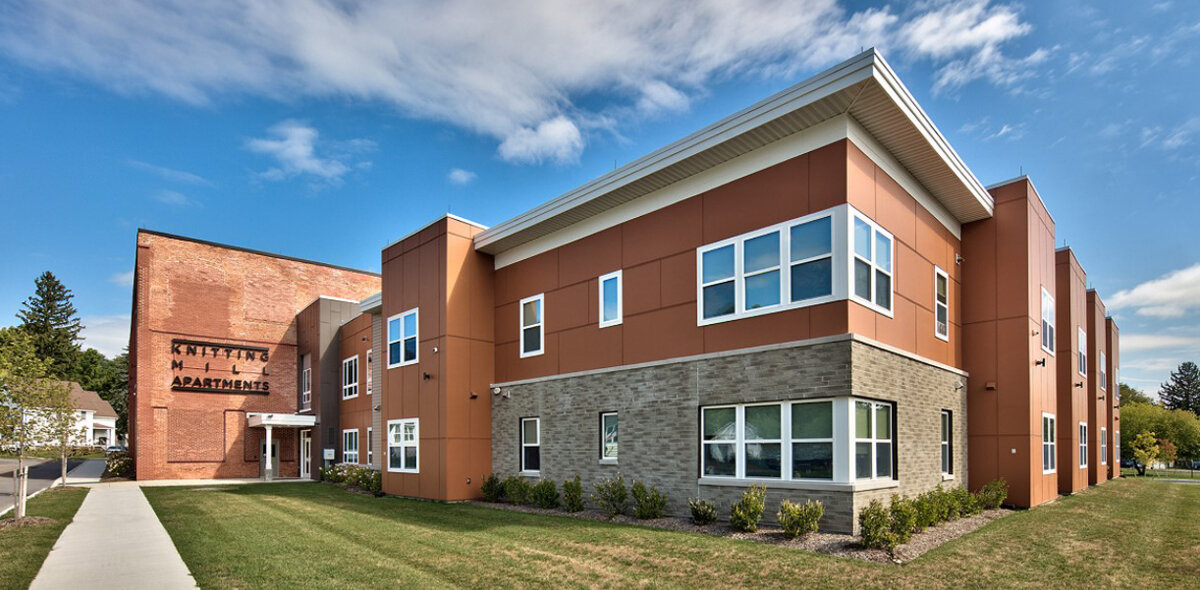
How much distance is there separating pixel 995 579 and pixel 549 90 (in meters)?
13.8

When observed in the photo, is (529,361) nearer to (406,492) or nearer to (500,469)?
(500,469)

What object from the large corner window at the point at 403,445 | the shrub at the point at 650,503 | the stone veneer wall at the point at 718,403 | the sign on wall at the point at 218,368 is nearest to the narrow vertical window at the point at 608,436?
the stone veneer wall at the point at 718,403

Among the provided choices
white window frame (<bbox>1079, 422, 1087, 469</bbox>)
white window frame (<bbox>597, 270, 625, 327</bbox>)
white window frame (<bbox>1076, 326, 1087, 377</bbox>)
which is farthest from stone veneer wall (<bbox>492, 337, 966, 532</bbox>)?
white window frame (<bbox>1076, 326, 1087, 377</bbox>)

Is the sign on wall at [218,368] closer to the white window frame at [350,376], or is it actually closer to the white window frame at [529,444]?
the white window frame at [350,376]

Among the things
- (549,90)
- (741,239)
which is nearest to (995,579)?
(741,239)

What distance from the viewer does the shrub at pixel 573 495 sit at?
15.0m

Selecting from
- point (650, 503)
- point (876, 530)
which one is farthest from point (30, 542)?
point (876, 530)

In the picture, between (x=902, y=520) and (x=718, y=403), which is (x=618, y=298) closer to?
(x=718, y=403)

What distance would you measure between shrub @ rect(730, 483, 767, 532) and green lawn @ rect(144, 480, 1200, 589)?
858mm

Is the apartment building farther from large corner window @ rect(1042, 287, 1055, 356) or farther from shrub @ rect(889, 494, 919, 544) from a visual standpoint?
shrub @ rect(889, 494, 919, 544)

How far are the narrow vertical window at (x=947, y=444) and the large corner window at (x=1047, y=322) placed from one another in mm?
3832

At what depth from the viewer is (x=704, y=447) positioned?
520 inches

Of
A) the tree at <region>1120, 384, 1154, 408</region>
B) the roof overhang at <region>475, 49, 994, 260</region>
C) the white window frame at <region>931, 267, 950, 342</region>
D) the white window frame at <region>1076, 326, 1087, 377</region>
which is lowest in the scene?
the tree at <region>1120, 384, 1154, 408</region>

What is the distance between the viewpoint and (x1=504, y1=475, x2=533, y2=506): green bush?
16.7 meters
